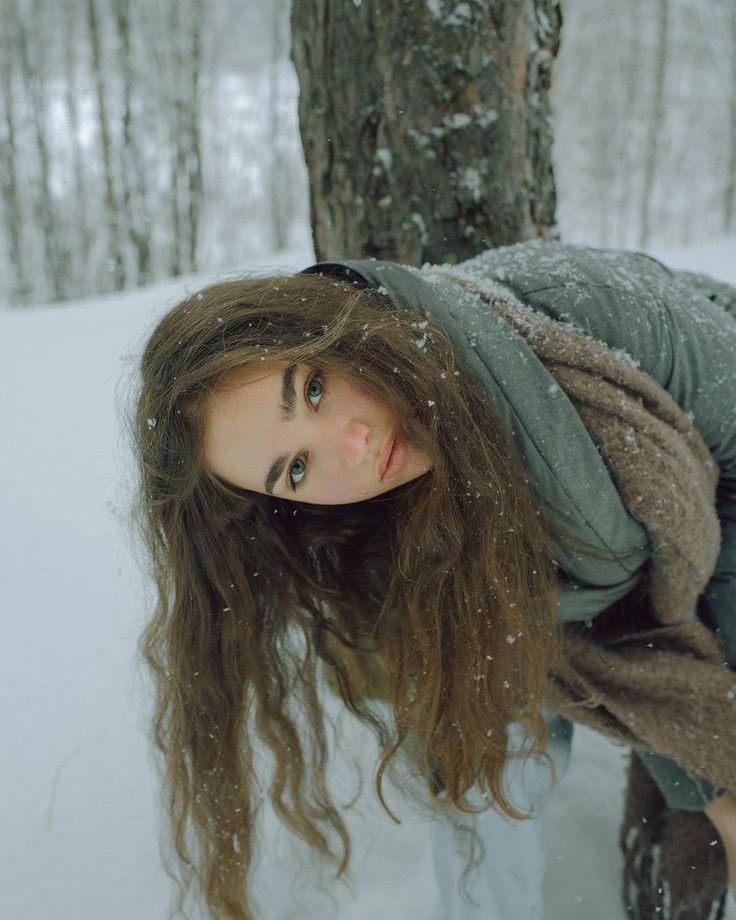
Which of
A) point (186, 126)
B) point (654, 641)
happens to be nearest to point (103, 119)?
Result: point (186, 126)

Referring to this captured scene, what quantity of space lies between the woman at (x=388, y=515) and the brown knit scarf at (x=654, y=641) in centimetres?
4

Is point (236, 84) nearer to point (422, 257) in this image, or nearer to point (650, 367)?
point (422, 257)

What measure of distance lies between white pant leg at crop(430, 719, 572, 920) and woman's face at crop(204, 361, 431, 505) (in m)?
0.67

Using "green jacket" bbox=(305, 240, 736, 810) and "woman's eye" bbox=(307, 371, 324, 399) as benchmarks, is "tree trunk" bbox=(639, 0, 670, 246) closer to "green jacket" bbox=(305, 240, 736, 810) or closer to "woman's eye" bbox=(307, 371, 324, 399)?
"green jacket" bbox=(305, 240, 736, 810)

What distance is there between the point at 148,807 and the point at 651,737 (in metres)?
1.00

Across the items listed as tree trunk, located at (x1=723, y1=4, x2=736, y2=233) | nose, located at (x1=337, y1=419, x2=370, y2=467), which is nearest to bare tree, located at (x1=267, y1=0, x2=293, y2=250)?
tree trunk, located at (x1=723, y1=4, x2=736, y2=233)

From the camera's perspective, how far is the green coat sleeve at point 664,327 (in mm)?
1129

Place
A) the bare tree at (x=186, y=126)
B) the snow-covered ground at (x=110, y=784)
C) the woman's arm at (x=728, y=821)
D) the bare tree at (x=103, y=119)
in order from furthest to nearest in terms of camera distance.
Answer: the bare tree at (x=186, y=126) < the bare tree at (x=103, y=119) < the snow-covered ground at (x=110, y=784) < the woman's arm at (x=728, y=821)

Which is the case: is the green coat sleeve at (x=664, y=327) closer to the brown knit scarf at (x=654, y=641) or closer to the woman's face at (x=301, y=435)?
the brown knit scarf at (x=654, y=641)

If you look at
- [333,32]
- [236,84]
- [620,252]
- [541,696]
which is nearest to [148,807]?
[541,696]

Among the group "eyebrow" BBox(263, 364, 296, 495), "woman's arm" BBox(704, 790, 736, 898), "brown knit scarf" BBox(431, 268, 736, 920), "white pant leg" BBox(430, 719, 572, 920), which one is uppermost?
"eyebrow" BBox(263, 364, 296, 495)

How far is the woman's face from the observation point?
97 centimetres

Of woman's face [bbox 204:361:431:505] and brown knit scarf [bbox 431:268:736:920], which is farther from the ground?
woman's face [bbox 204:361:431:505]

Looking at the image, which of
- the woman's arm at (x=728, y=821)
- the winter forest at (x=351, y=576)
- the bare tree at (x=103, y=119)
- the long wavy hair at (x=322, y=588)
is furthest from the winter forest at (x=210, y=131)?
the woman's arm at (x=728, y=821)
